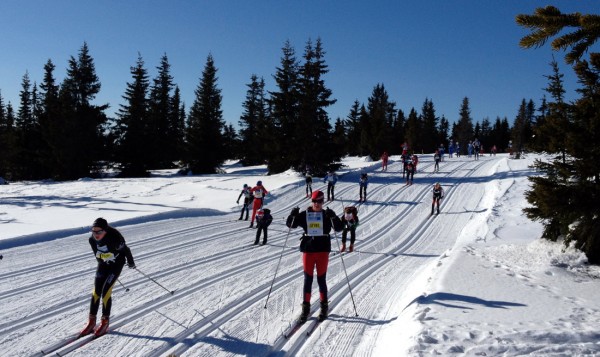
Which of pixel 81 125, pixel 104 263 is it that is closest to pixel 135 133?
pixel 81 125

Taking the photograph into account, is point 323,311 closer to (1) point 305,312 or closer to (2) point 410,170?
(1) point 305,312

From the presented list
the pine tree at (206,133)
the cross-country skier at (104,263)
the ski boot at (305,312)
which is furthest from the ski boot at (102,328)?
the pine tree at (206,133)

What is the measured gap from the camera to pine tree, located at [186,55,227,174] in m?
40.3

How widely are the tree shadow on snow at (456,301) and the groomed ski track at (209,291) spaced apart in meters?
0.83

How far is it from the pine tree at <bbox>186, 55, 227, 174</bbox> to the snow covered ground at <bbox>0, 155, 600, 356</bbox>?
21.8 m

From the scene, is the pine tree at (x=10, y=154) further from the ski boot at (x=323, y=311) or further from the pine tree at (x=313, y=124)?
the ski boot at (x=323, y=311)

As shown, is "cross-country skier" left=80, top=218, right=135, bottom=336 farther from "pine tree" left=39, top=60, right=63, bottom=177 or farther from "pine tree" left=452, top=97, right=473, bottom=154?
"pine tree" left=452, top=97, right=473, bottom=154

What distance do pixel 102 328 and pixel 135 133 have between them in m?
37.3

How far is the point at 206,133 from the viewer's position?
1590 inches

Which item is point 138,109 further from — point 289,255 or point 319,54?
point 289,255

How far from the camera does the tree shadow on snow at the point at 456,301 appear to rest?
21.9 ft

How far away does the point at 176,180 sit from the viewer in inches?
1266

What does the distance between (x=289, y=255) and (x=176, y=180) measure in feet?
73.3

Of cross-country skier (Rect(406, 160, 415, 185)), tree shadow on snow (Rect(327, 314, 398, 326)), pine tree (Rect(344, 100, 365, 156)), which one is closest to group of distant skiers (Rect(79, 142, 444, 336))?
tree shadow on snow (Rect(327, 314, 398, 326))
